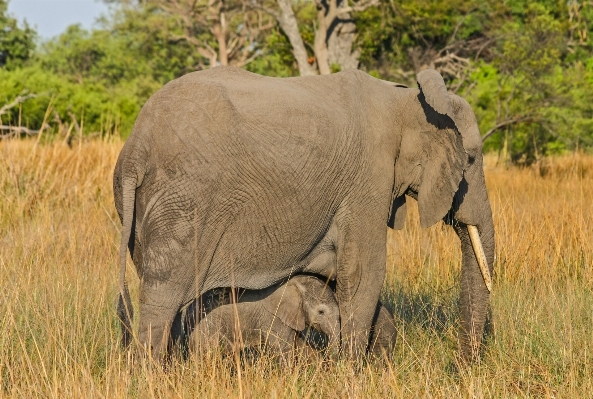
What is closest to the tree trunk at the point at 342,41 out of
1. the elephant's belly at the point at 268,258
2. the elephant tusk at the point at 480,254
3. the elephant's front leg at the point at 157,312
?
the elephant tusk at the point at 480,254

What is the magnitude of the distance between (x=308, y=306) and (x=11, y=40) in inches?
1135

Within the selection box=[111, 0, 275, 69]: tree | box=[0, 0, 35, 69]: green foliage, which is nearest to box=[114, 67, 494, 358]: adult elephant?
box=[111, 0, 275, 69]: tree

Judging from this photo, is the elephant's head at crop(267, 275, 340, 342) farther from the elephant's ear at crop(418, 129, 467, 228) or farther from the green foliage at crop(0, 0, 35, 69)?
the green foliage at crop(0, 0, 35, 69)

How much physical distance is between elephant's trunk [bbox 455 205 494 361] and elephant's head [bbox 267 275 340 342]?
70 centimetres

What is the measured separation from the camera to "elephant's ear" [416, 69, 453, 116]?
3969 mm

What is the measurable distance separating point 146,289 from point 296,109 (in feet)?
3.35

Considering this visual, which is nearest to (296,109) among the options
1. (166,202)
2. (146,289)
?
(166,202)

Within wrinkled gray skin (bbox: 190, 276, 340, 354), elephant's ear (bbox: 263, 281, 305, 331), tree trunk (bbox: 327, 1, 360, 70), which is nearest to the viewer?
wrinkled gray skin (bbox: 190, 276, 340, 354)

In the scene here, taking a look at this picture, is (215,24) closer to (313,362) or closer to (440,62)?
(440,62)

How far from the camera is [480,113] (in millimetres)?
15562

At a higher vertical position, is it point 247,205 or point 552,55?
point 552,55

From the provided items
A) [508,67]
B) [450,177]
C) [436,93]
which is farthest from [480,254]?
[508,67]

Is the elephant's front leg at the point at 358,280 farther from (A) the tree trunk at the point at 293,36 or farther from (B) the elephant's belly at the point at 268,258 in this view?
(A) the tree trunk at the point at 293,36

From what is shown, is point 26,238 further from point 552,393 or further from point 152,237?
point 552,393
